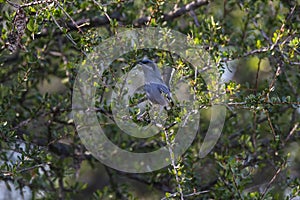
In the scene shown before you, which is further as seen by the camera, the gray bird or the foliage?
the gray bird

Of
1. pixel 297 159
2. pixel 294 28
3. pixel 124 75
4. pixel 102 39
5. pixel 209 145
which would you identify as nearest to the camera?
pixel 102 39

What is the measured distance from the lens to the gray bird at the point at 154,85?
12.5ft

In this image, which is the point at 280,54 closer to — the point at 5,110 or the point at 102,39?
the point at 102,39

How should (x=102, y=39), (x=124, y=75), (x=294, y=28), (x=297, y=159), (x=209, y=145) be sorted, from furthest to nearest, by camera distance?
(x=297, y=159)
(x=209, y=145)
(x=294, y=28)
(x=124, y=75)
(x=102, y=39)

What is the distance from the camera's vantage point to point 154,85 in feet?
13.0

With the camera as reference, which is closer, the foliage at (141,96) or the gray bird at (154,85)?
the foliage at (141,96)

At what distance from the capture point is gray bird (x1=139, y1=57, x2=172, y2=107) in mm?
3818

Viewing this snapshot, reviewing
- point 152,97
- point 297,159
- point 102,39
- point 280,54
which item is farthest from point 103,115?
point 297,159

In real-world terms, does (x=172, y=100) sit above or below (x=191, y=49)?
below

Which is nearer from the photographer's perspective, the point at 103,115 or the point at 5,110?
the point at 5,110

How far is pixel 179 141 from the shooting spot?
4.11m

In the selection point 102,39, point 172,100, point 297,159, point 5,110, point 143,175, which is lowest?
point 297,159

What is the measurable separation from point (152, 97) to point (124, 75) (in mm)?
280

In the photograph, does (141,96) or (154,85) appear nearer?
(141,96)
